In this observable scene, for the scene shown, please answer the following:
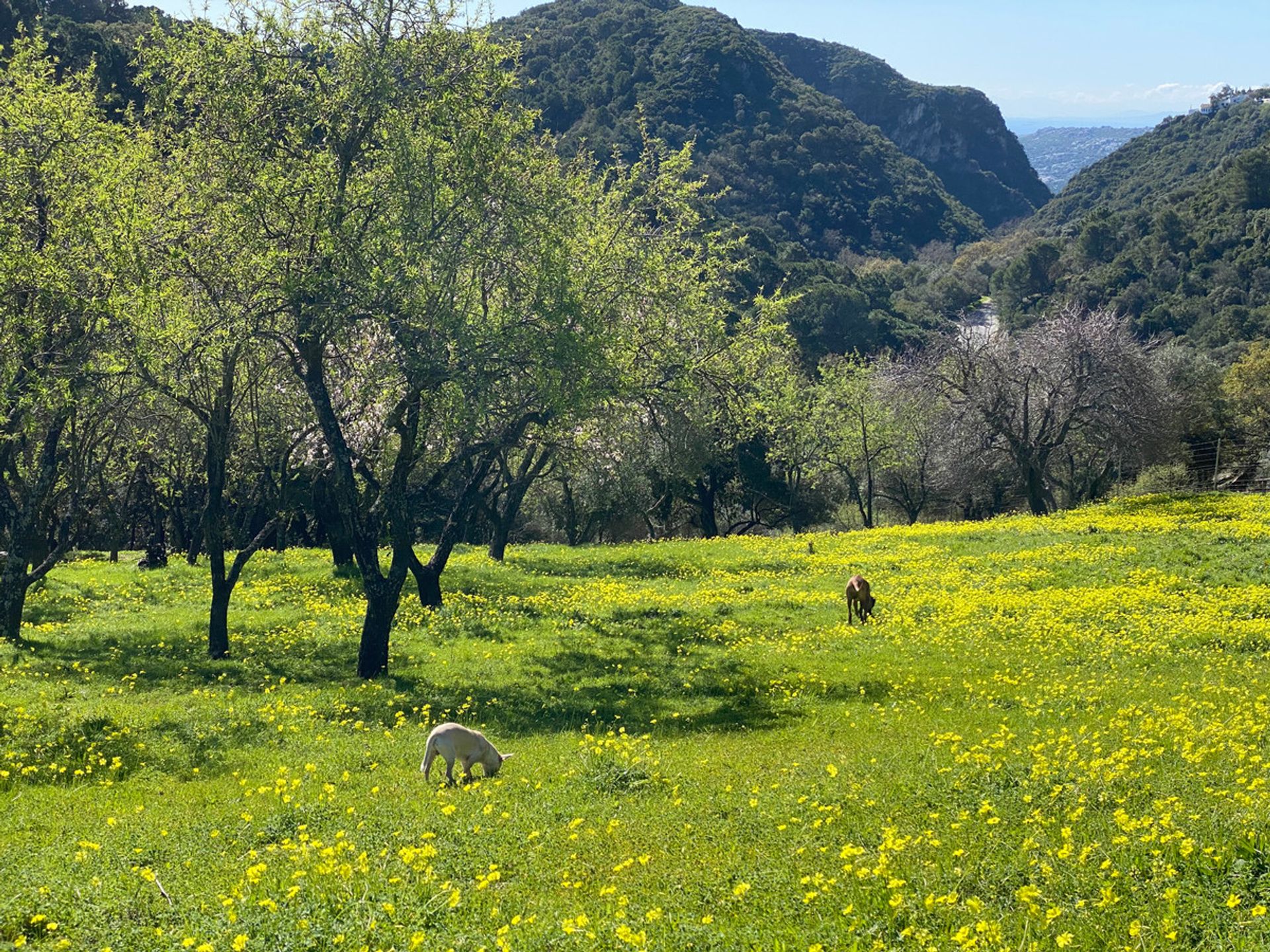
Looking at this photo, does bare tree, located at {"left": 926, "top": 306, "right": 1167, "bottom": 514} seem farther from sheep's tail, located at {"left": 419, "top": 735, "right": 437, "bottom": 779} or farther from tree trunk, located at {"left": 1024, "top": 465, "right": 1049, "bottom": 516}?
sheep's tail, located at {"left": 419, "top": 735, "right": 437, "bottom": 779}

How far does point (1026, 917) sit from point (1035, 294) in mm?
119987

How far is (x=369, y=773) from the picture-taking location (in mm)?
12422

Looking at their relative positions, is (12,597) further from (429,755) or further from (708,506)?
(708,506)

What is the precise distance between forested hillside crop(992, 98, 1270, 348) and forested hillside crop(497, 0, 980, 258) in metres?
26.7

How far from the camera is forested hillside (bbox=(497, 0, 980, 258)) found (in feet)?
401

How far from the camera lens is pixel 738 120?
13938 centimetres

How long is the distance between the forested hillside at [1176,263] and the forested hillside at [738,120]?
26.7m

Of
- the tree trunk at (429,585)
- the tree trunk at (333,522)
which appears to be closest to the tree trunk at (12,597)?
the tree trunk at (333,522)

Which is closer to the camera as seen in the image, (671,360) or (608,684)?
(608,684)

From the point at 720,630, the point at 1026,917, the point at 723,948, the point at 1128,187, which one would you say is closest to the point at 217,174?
the point at 720,630

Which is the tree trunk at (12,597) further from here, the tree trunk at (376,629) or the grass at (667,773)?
the tree trunk at (376,629)

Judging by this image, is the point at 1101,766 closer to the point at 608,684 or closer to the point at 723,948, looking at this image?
the point at 723,948

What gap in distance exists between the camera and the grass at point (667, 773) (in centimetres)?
722

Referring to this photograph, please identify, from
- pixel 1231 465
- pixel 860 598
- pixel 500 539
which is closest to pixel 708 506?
pixel 500 539
